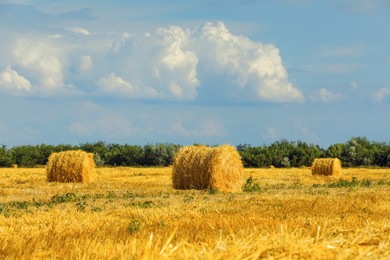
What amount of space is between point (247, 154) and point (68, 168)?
→ 118 ft

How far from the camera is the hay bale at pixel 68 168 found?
1320 inches

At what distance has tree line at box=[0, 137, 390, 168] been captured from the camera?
66688mm

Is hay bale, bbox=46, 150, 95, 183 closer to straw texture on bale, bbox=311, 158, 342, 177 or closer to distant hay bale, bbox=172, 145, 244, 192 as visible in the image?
distant hay bale, bbox=172, 145, 244, 192

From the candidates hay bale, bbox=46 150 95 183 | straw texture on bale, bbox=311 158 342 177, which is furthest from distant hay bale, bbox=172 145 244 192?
straw texture on bale, bbox=311 158 342 177

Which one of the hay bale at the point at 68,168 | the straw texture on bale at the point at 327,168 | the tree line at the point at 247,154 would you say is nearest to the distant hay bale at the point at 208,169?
the hay bale at the point at 68,168

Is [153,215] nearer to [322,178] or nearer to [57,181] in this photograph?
[57,181]

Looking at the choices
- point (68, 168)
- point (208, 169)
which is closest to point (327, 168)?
point (68, 168)

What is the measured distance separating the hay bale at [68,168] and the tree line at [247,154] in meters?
30.8

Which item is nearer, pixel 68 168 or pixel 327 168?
pixel 68 168

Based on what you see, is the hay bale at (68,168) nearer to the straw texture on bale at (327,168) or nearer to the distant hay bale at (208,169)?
the distant hay bale at (208,169)

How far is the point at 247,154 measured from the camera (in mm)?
67875

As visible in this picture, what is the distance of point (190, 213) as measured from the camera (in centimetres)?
1377

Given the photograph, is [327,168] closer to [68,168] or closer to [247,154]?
[68,168]

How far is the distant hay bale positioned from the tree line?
36623mm
